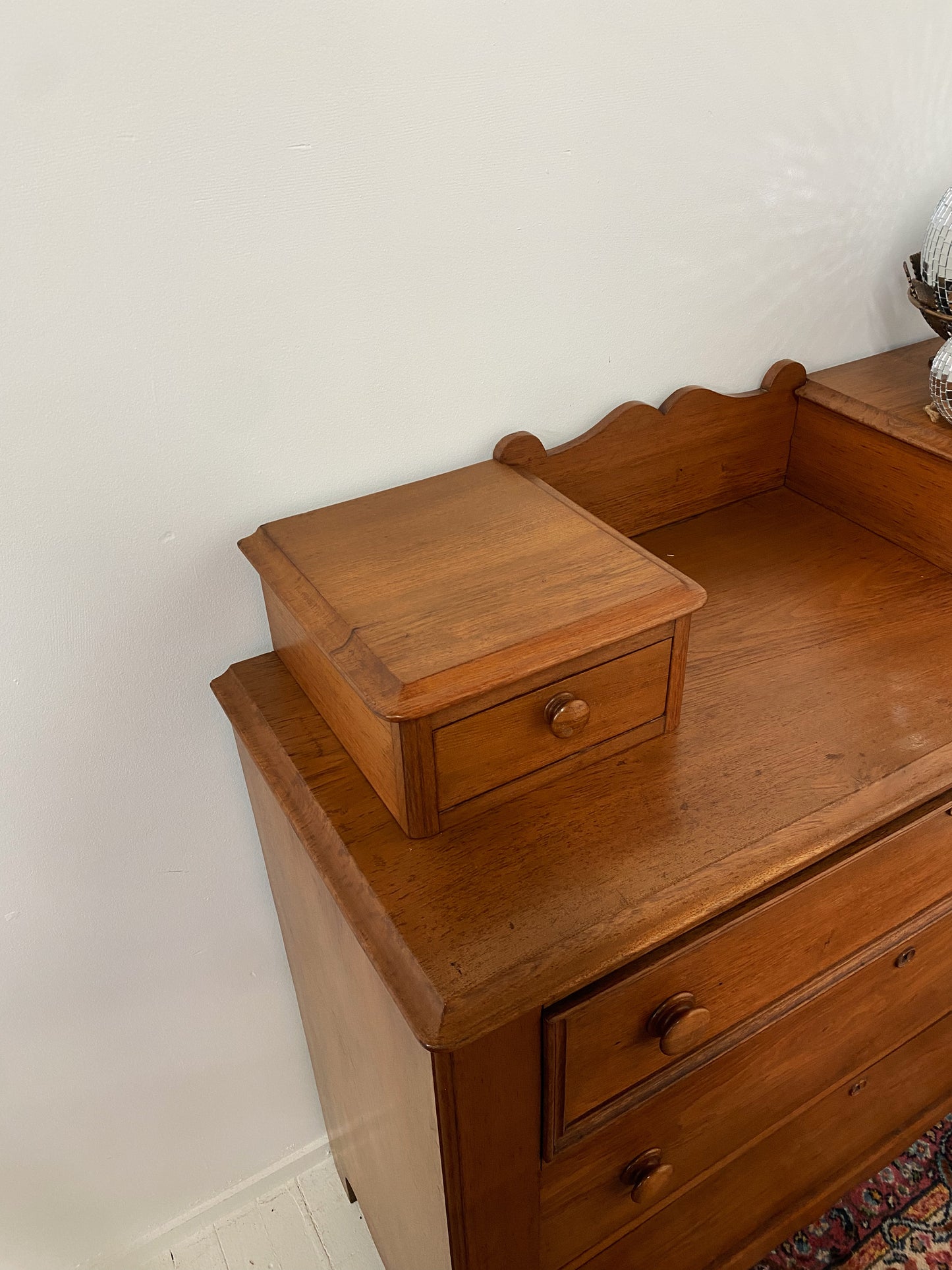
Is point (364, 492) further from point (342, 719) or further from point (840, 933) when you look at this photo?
point (840, 933)

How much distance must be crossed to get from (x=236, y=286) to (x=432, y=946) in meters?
0.56

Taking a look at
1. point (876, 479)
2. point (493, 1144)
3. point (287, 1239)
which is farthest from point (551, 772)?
point (287, 1239)

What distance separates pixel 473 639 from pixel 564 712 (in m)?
0.09

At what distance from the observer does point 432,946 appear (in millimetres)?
647

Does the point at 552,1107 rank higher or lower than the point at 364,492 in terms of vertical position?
lower

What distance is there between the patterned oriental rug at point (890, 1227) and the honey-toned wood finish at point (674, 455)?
98cm

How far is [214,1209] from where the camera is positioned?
1.29 meters

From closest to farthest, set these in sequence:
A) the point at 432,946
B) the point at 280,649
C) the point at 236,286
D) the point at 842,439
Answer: the point at 432,946 → the point at 236,286 → the point at 280,649 → the point at 842,439

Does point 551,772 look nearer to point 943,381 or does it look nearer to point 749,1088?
point 749,1088

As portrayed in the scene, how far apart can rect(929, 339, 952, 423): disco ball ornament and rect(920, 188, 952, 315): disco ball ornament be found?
62mm

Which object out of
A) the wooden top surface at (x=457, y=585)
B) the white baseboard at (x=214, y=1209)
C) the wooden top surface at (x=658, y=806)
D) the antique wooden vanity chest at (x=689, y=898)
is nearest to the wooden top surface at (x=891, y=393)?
the antique wooden vanity chest at (x=689, y=898)

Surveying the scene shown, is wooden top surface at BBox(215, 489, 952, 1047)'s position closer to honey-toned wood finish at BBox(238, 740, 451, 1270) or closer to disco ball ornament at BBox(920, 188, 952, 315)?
honey-toned wood finish at BBox(238, 740, 451, 1270)

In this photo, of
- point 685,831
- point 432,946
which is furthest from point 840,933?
point 432,946

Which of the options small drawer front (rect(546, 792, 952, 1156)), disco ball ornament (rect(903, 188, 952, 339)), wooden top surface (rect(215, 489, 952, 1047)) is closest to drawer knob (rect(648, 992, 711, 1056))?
small drawer front (rect(546, 792, 952, 1156))
